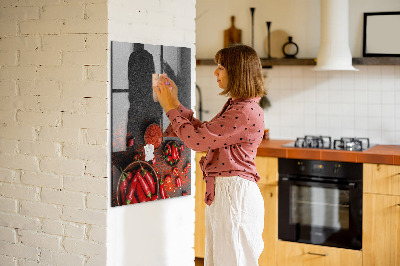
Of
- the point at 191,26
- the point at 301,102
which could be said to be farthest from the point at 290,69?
the point at 191,26

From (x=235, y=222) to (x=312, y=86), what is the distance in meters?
2.25

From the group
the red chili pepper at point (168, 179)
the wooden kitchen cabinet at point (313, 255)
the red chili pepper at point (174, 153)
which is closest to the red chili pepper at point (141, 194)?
the red chili pepper at point (168, 179)

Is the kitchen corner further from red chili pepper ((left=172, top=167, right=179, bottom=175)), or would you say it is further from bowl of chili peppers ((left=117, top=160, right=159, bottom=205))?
bowl of chili peppers ((left=117, top=160, right=159, bottom=205))

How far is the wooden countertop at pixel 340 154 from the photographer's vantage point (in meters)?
3.76

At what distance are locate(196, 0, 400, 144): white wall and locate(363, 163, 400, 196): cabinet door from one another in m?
0.67

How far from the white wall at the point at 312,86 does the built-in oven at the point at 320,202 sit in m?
0.67

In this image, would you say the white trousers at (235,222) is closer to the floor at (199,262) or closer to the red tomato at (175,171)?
the red tomato at (175,171)

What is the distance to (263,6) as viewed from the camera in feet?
15.6

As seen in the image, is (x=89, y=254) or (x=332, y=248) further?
(x=332, y=248)

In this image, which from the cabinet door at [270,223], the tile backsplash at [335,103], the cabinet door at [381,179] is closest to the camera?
the cabinet door at [381,179]

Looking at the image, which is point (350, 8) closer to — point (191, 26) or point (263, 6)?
point (263, 6)

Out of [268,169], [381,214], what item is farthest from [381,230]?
[268,169]

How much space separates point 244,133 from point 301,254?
1811mm

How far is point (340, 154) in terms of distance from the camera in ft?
12.8
